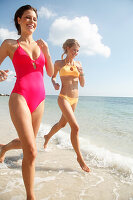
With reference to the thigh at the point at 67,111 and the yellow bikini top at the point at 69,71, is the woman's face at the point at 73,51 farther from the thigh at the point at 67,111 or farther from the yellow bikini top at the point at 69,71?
the thigh at the point at 67,111

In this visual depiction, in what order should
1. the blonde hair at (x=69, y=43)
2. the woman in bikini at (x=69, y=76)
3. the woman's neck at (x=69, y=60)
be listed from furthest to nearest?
the woman's neck at (x=69, y=60)
the blonde hair at (x=69, y=43)
the woman in bikini at (x=69, y=76)

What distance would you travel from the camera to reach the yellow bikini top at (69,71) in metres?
3.92

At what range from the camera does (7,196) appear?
2402 mm

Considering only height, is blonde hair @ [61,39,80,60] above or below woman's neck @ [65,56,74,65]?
above

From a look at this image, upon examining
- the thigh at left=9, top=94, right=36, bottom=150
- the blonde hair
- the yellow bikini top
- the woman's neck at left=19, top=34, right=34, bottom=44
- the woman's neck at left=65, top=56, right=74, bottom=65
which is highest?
the blonde hair

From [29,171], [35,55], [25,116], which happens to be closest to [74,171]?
[29,171]

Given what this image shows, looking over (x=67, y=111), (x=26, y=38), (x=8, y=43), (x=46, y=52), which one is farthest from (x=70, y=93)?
(x=8, y=43)

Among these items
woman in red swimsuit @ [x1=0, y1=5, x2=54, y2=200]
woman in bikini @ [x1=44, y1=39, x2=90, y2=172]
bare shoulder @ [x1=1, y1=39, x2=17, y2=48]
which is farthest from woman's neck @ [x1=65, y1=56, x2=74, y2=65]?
bare shoulder @ [x1=1, y1=39, x2=17, y2=48]

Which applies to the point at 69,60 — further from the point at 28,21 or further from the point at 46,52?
the point at 28,21

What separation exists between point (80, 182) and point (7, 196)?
112cm

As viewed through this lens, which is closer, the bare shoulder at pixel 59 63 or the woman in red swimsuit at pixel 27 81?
the woman in red swimsuit at pixel 27 81

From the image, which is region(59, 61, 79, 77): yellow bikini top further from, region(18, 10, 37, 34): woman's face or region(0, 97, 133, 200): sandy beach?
region(0, 97, 133, 200): sandy beach

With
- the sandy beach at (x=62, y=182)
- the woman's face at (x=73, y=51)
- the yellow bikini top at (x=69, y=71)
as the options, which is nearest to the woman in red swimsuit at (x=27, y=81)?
the sandy beach at (x=62, y=182)

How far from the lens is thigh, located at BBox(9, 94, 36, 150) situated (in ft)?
6.43
